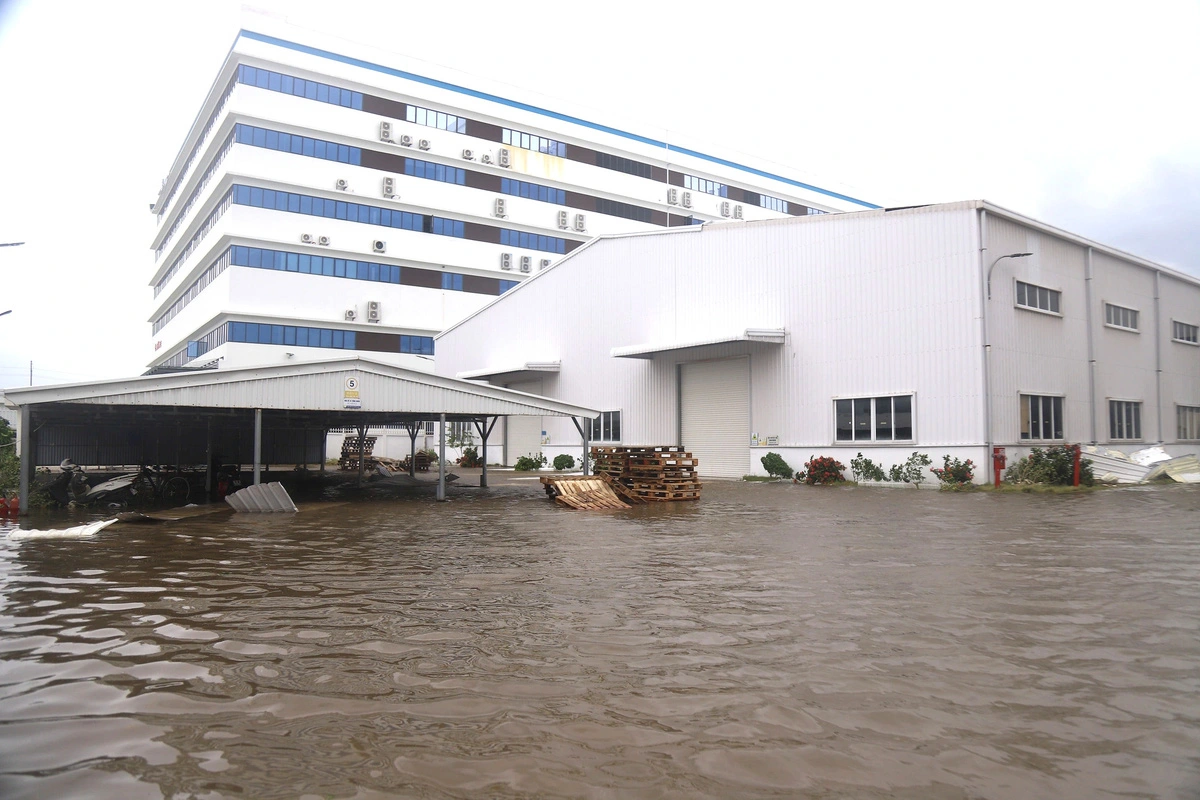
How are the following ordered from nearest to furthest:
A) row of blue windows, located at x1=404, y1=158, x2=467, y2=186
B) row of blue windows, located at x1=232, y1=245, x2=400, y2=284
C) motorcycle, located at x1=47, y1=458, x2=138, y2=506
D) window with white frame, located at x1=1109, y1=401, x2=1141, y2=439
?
motorcycle, located at x1=47, y1=458, x2=138, y2=506, window with white frame, located at x1=1109, y1=401, x2=1141, y2=439, row of blue windows, located at x1=232, y1=245, x2=400, y2=284, row of blue windows, located at x1=404, y1=158, x2=467, y2=186

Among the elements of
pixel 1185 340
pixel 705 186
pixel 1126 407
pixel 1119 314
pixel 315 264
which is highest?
pixel 705 186

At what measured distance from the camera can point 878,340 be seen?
2342 cm

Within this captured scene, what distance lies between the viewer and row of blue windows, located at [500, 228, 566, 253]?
171 ft

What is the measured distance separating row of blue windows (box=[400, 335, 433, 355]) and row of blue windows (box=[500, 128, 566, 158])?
1470 centimetres

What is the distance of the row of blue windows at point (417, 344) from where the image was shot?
48.1 meters

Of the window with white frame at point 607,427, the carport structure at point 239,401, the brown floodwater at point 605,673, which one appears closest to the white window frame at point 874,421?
the carport structure at point 239,401

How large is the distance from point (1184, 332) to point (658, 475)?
26.3m

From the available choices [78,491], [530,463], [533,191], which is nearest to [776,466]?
[530,463]

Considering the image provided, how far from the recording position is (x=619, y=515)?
16609 mm

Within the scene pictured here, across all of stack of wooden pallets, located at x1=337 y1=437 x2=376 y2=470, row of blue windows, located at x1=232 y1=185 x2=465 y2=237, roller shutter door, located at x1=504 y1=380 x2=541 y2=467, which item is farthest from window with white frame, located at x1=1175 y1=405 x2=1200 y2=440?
row of blue windows, located at x1=232 y1=185 x2=465 y2=237

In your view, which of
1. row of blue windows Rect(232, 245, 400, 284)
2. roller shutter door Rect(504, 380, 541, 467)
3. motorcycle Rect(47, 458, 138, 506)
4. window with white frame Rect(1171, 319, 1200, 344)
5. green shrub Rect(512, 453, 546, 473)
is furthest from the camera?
row of blue windows Rect(232, 245, 400, 284)

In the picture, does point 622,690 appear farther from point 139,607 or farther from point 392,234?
point 392,234

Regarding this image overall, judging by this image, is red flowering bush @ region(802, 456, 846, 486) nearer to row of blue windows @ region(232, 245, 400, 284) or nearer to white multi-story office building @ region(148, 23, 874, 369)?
white multi-story office building @ region(148, 23, 874, 369)

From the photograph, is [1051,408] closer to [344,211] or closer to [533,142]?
[344,211]
